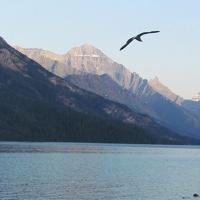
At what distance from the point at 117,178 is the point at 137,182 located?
10.1 metres

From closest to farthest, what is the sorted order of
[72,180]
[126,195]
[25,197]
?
[25,197]
[126,195]
[72,180]

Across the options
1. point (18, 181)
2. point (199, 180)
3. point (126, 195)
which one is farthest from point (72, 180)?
point (199, 180)

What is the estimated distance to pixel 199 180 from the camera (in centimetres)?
15362

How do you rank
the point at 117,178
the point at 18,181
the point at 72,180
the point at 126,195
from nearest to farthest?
1. the point at 126,195
2. the point at 18,181
3. the point at 72,180
4. the point at 117,178

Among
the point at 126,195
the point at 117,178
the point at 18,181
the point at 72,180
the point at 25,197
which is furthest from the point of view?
the point at 117,178

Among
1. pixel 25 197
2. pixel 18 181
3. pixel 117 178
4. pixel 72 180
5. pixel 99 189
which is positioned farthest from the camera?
pixel 117 178

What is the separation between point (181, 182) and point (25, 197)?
55597mm

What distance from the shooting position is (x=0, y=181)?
412 ft

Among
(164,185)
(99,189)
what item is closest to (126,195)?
(99,189)

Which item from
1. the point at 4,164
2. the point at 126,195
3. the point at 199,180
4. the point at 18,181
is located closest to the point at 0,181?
the point at 18,181

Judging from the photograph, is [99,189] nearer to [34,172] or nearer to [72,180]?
[72,180]

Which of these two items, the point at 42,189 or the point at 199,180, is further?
the point at 199,180

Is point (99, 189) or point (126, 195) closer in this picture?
point (126, 195)

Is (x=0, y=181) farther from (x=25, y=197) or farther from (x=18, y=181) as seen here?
(x=25, y=197)
